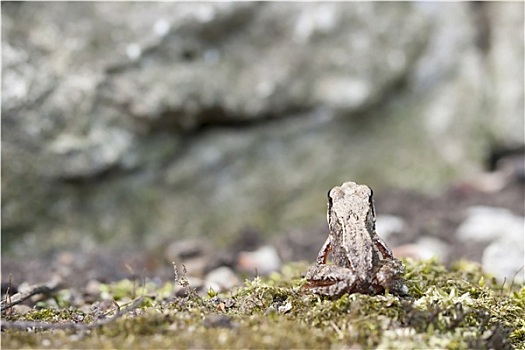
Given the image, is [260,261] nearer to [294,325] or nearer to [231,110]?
[231,110]

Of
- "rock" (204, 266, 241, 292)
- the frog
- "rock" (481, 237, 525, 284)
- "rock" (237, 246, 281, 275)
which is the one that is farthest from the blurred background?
the frog

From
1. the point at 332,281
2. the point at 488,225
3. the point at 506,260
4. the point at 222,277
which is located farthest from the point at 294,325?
the point at 488,225

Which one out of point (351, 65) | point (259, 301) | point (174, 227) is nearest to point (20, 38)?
point (174, 227)

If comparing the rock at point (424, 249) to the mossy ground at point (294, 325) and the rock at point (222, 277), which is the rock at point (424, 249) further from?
the mossy ground at point (294, 325)

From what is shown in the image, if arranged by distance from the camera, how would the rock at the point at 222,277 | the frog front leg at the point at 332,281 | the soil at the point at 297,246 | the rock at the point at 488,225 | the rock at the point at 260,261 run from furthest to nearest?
the rock at the point at 488,225
the rock at the point at 260,261
the soil at the point at 297,246
the rock at the point at 222,277
the frog front leg at the point at 332,281

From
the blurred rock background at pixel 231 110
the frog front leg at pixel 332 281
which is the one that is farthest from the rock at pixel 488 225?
the frog front leg at pixel 332 281

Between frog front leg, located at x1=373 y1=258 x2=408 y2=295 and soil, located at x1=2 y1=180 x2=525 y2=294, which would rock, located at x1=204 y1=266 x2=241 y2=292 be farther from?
frog front leg, located at x1=373 y1=258 x2=408 y2=295

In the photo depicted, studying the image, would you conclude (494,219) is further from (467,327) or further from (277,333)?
(277,333)
